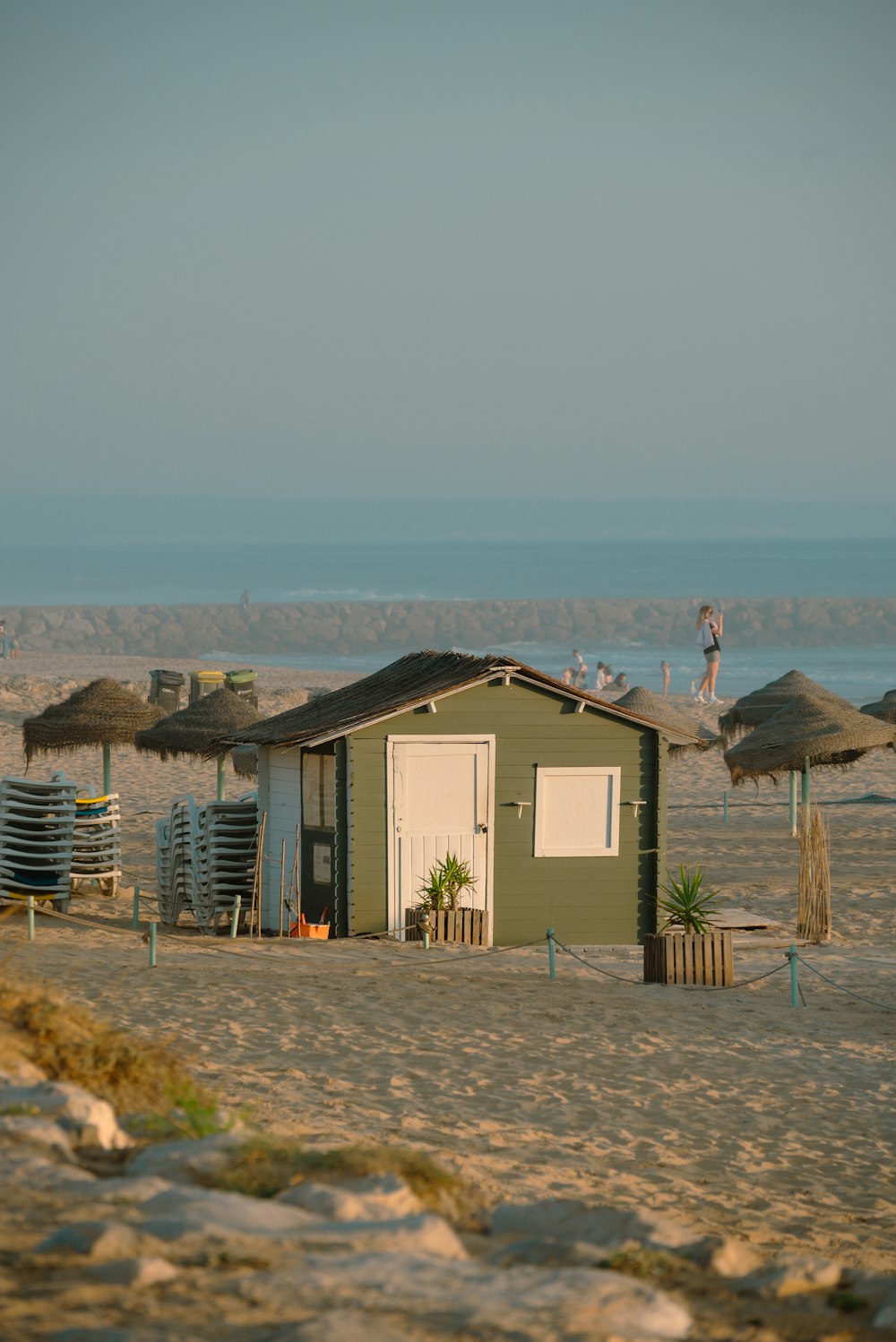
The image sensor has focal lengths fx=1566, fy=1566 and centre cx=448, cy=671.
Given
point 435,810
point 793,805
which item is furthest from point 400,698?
point 793,805

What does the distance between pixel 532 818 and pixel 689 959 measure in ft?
9.12

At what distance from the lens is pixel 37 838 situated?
646 inches

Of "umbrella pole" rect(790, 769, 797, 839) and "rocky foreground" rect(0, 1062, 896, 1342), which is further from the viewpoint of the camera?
"umbrella pole" rect(790, 769, 797, 839)

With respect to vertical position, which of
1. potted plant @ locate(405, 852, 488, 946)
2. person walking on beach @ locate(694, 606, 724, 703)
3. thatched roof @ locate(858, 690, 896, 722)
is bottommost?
potted plant @ locate(405, 852, 488, 946)

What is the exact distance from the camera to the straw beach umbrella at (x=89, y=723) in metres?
19.9

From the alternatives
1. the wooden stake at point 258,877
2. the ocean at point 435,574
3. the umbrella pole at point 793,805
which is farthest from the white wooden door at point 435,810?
the ocean at point 435,574

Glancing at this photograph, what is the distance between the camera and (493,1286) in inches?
185

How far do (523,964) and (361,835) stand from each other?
6.89ft

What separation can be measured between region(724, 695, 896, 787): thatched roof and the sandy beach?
3376 millimetres

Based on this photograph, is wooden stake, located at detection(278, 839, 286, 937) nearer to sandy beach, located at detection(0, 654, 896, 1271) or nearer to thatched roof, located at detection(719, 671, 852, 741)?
sandy beach, located at detection(0, 654, 896, 1271)

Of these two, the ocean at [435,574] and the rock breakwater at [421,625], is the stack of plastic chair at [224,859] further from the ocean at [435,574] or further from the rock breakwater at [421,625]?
the ocean at [435,574]

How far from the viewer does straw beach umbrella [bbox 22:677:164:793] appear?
19.9m

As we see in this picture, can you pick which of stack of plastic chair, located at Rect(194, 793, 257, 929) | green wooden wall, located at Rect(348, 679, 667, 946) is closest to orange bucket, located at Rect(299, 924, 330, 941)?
green wooden wall, located at Rect(348, 679, 667, 946)

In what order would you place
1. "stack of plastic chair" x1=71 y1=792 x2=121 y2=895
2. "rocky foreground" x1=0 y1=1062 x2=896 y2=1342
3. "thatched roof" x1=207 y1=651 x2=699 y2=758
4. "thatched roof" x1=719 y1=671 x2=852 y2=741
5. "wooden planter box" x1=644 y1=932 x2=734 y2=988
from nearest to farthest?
"rocky foreground" x1=0 y1=1062 x2=896 y2=1342
"wooden planter box" x1=644 y1=932 x2=734 y2=988
"thatched roof" x1=207 y1=651 x2=699 y2=758
"stack of plastic chair" x1=71 y1=792 x2=121 y2=895
"thatched roof" x1=719 y1=671 x2=852 y2=741
